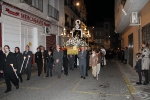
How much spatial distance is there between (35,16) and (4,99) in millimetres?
10380

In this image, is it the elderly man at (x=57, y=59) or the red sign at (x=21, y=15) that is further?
the red sign at (x=21, y=15)

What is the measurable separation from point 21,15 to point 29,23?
1464 millimetres

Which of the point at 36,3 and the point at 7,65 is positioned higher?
the point at 36,3

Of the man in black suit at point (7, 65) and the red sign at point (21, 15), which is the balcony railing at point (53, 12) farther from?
the man in black suit at point (7, 65)

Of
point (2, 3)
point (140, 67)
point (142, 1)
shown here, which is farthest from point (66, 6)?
point (140, 67)

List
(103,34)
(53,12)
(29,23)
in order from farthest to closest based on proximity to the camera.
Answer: (103,34) → (53,12) → (29,23)

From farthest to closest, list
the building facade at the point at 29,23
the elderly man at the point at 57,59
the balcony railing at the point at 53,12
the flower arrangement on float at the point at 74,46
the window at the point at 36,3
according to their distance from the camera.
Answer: the balcony railing at the point at 53,12 < the window at the point at 36,3 < the flower arrangement on float at the point at 74,46 < the building facade at the point at 29,23 < the elderly man at the point at 57,59

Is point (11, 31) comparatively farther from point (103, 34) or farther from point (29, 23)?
point (103, 34)

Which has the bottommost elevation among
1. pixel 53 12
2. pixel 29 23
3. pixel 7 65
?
pixel 7 65

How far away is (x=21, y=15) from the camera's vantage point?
13.1 metres

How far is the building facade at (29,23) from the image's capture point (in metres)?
11.4

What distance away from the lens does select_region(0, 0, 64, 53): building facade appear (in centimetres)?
1140

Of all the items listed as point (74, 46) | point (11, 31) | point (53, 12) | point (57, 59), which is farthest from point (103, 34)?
point (57, 59)

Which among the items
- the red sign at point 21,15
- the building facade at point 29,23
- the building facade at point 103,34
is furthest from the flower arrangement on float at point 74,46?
the building facade at point 103,34
